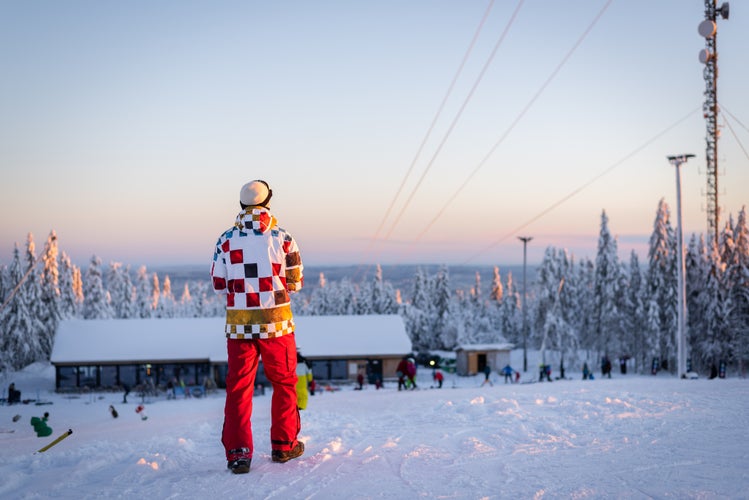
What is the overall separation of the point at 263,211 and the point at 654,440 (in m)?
4.26

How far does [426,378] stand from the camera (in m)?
46.5

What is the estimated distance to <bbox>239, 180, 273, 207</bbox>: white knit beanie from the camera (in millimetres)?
5465

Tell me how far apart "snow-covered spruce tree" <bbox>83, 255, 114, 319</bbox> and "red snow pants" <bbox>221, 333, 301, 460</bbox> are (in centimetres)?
6300

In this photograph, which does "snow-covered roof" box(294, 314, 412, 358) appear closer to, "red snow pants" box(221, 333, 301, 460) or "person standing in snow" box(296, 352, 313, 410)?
"person standing in snow" box(296, 352, 313, 410)

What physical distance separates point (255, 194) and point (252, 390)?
5.69ft

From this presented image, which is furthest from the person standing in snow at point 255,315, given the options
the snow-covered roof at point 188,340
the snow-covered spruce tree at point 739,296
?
the snow-covered spruce tree at point 739,296

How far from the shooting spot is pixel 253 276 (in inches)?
209

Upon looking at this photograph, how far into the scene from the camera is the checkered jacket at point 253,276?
5246 millimetres

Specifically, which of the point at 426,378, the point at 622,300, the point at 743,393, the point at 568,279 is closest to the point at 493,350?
the point at 426,378

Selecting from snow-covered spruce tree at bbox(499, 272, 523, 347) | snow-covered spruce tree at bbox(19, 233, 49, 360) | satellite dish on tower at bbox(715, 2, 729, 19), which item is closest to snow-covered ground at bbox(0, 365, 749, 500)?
satellite dish on tower at bbox(715, 2, 729, 19)

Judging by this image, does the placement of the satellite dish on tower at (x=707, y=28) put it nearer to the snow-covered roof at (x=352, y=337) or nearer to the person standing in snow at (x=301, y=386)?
the snow-covered roof at (x=352, y=337)

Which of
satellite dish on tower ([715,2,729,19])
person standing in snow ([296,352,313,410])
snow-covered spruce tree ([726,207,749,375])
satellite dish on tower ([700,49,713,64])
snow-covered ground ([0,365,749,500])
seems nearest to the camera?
snow-covered ground ([0,365,749,500])

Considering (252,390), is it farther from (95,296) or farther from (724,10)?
(95,296)

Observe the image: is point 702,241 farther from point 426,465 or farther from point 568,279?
point 426,465
